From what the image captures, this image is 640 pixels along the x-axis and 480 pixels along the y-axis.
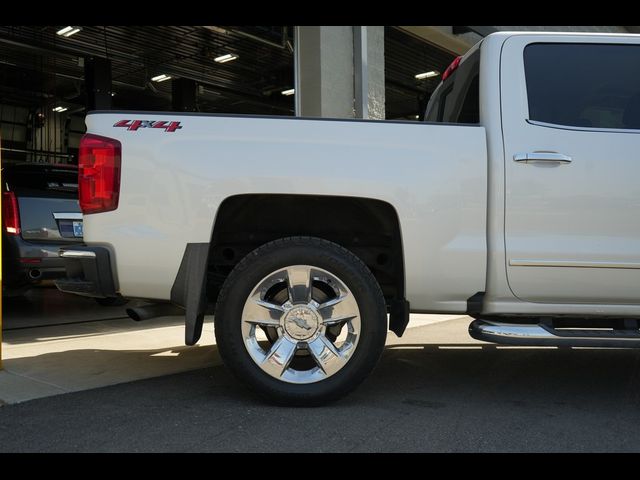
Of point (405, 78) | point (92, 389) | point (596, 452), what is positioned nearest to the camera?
point (596, 452)

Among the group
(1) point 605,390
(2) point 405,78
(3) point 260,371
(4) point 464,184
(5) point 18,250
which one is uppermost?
(2) point 405,78

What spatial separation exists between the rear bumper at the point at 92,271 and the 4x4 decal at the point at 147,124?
70 cm

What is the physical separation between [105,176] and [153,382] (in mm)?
1460

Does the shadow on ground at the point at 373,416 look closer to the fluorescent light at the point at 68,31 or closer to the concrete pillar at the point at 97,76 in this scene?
the fluorescent light at the point at 68,31

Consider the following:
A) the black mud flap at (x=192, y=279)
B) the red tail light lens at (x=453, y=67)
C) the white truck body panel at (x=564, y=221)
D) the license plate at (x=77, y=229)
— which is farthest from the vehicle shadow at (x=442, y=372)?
the red tail light lens at (x=453, y=67)

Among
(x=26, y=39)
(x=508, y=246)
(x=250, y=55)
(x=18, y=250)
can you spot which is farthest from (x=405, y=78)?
(x=508, y=246)

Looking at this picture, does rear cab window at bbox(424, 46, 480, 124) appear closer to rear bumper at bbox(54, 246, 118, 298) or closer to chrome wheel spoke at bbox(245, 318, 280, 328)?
chrome wheel spoke at bbox(245, 318, 280, 328)

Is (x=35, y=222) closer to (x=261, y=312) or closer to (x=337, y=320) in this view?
(x=261, y=312)

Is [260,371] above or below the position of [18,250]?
below

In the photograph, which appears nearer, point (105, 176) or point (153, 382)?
point (105, 176)

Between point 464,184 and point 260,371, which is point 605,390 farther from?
point 260,371

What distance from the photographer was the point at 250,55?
14.9m

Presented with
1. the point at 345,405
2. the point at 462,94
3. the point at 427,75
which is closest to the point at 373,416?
the point at 345,405

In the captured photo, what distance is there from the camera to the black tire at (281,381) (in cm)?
319
